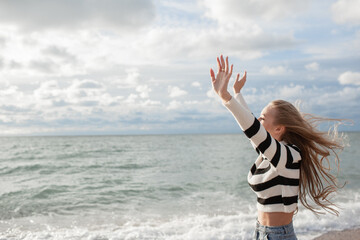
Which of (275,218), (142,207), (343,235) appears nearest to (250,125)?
(275,218)

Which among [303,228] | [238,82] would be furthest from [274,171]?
[303,228]

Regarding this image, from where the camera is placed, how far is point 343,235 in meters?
6.43

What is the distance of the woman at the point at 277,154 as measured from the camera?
7.07 ft

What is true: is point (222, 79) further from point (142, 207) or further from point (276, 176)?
point (142, 207)

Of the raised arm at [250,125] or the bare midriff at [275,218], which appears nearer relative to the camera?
the raised arm at [250,125]

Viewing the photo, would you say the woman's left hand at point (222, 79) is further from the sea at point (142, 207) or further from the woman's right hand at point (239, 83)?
the sea at point (142, 207)

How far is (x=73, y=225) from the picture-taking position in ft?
26.1

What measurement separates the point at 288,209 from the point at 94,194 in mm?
10401

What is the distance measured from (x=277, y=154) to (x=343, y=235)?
5332 millimetres

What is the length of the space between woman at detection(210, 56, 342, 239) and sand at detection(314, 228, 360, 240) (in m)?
4.22

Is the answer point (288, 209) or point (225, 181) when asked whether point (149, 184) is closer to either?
point (225, 181)

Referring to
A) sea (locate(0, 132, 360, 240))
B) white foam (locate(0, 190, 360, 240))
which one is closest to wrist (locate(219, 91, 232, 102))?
sea (locate(0, 132, 360, 240))

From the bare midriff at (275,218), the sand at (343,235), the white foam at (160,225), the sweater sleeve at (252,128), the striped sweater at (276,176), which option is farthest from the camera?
the white foam at (160,225)

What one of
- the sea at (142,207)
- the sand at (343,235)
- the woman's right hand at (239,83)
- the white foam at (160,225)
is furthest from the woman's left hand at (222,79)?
the sand at (343,235)
